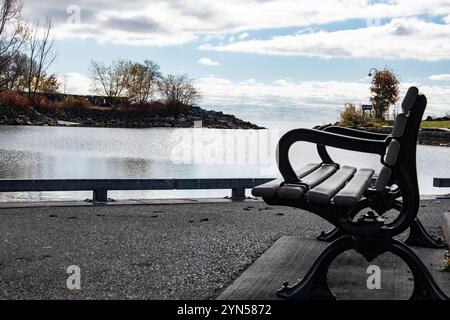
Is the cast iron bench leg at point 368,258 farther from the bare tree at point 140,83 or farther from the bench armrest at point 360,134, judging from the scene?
the bare tree at point 140,83

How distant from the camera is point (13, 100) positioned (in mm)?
72062

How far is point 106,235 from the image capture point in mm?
6000

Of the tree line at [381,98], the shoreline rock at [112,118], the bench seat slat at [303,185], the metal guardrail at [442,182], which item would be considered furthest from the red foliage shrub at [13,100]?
the bench seat slat at [303,185]

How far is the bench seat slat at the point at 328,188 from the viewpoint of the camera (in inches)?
139

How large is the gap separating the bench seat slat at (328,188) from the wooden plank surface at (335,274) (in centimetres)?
66

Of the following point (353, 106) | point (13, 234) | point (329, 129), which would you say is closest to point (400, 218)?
point (329, 129)

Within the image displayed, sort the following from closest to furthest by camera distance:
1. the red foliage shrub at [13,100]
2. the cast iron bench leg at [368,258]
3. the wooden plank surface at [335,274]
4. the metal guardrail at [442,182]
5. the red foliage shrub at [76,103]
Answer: the cast iron bench leg at [368,258], the wooden plank surface at [335,274], the metal guardrail at [442,182], the red foliage shrub at [13,100], the red foliage shrub at [76,103]

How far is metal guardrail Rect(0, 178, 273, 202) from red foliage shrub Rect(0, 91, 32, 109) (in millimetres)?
65306

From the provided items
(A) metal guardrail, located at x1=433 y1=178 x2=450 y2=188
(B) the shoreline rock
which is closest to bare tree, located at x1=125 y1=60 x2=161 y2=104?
(B) the shoreline rock

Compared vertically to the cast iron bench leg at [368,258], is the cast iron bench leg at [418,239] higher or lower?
lower

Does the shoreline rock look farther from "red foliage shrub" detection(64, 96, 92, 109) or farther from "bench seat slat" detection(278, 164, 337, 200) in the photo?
"bench seat slat" detection(278, 164, 337, 200)

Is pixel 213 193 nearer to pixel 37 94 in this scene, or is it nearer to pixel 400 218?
pixel 400 218

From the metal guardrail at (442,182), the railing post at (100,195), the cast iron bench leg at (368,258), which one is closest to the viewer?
the cast iron bench leg at (368,258)
